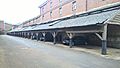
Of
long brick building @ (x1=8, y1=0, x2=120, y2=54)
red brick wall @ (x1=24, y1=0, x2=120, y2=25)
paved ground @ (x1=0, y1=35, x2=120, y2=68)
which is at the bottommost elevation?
paved ground @ (x1=0, y1=35, x2=120, y2=68)

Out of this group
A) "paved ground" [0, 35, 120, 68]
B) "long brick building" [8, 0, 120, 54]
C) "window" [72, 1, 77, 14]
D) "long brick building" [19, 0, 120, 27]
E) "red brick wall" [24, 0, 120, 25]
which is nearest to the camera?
"paved ground" [0, 35, 120, 68]

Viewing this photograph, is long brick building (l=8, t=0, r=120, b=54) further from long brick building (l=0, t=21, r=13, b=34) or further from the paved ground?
long brick building (l=0, t=21, r=13, b=34)

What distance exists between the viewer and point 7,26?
400 ft

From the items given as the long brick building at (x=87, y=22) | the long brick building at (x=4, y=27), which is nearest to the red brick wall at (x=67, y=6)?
the long brick building at (x=87, y=22)

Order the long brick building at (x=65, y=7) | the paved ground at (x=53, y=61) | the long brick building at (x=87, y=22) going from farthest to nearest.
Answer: the long brick building at (x=65, y=7) → the long brick building at (x=87, y=22) → the paved ground at (x=53, y=61)

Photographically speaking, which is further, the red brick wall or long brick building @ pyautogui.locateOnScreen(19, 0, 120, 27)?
long brick building @ pyautogui.locateOnScreen(19, 0, 120, 27)

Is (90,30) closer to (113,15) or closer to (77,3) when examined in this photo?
(113,15)

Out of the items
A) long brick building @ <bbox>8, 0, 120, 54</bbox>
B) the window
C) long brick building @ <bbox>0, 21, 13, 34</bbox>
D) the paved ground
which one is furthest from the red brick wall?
long brick building @ <bbox>0, 21, 13, 34</bbox>

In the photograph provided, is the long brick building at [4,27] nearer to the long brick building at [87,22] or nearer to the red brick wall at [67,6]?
the red brick wall at [67,6]

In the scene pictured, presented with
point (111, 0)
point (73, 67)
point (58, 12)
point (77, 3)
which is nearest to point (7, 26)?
point (58, 12)

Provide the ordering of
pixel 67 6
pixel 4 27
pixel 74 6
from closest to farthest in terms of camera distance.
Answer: pixel 74 6, pixel 67 6, pixel 4 27

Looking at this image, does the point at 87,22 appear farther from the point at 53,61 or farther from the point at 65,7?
the point at 65,7

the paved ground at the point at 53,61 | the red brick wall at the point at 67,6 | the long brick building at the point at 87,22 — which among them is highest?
the red brick wall at the point at 67,6

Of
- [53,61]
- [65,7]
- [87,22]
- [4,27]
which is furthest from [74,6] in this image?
[4,27]
